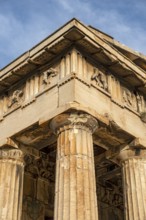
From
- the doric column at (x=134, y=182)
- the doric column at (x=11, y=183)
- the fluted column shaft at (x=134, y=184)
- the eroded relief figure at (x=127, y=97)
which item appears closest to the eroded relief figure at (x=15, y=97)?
the doric column at (x=11, y=183)

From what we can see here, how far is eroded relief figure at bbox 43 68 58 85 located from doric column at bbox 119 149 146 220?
407 cm

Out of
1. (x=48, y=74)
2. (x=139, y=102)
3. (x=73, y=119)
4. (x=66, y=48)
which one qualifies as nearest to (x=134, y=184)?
(x=73, y=119)

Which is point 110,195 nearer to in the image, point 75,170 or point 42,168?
point 42,168

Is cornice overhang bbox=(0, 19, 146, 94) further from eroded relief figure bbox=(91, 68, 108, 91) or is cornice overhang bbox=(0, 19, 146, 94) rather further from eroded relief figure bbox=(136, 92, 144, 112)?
eroded relief figure bbox=(91, 68, 108, 91)

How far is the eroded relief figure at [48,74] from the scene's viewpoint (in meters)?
15.3

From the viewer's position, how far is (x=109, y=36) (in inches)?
717

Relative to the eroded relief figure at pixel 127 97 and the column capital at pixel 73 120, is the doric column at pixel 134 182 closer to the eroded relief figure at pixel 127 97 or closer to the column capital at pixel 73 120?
the eroded relief figure at pixel 127 97

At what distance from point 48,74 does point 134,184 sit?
535 cm

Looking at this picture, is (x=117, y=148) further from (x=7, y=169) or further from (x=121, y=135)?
(x=7, y=169)

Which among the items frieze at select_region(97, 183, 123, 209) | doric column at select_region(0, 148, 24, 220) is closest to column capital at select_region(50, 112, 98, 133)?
doric column at select_region(0, 148, 24, 220)

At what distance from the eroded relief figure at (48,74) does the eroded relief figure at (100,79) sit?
4.80ft

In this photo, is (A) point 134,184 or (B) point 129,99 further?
(B) point 129,99

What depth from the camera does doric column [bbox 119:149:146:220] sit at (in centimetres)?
1477

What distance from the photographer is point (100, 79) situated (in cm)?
1573
